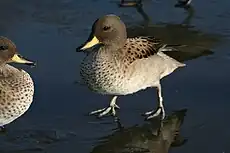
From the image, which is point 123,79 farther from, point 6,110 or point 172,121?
point 6,110

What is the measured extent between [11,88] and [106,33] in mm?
773

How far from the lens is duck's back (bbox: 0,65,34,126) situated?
427 centimetres

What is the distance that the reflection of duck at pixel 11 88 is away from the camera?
427cm

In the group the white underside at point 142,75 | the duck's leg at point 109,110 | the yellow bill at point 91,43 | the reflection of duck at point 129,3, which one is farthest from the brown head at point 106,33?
the reflection of duck at point 129,3

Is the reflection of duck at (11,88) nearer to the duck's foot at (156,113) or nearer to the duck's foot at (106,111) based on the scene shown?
the duck's foot at (106,111)

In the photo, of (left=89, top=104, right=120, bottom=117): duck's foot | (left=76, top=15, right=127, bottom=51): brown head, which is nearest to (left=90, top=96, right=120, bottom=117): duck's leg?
(left=89, top=104, right=120, bottom=117): duck's foot

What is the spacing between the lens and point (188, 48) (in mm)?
5664

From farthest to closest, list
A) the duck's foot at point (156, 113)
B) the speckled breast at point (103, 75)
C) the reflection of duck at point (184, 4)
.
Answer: the reflection of duck at point (184, 4) → the duck's foot at point (156, 113) → the speckled breast at point (103, 75)

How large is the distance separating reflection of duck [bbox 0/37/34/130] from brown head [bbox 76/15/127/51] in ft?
1.60

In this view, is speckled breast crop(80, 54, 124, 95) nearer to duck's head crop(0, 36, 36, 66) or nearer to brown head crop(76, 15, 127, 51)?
brown head crop(76, 15, 127, 51)

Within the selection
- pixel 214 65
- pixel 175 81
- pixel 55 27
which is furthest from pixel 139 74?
pixel 55 27

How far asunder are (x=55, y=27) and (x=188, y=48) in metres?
1.28

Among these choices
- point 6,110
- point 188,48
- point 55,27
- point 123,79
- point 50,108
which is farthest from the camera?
point 55,27

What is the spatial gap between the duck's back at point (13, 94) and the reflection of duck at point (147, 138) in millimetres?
542
